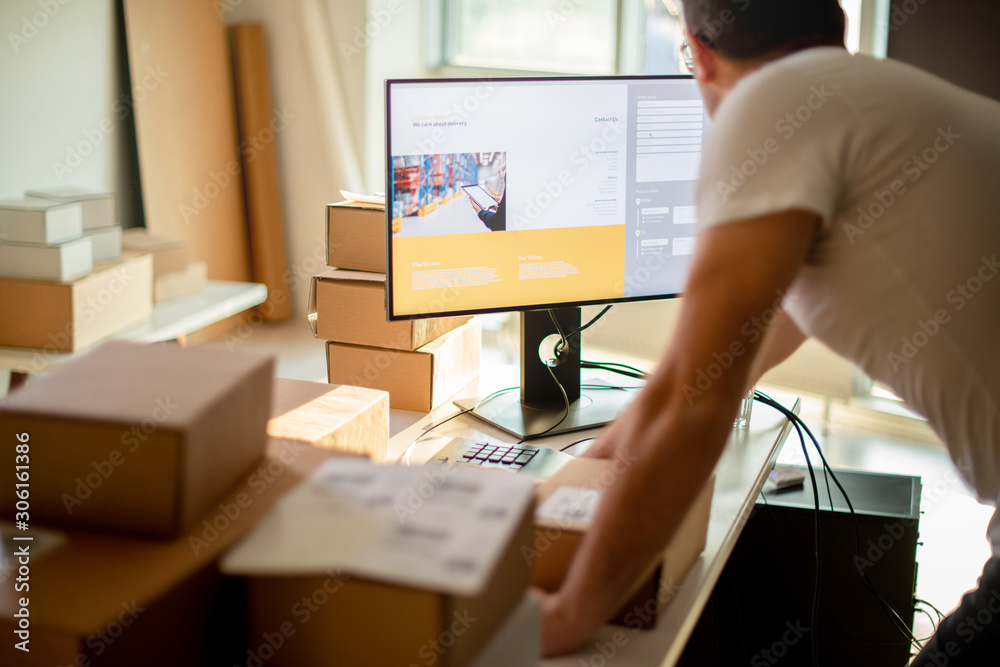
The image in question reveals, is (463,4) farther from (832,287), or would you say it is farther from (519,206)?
(832,287)

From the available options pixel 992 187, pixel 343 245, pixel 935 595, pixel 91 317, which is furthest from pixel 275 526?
pixel 935 595

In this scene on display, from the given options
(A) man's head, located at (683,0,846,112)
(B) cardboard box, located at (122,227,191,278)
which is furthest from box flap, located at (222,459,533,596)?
(B) cardboard box, located at (122,227,191,278)

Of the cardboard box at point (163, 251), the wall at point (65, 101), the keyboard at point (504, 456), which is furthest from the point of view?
the wall at point (65, 101)

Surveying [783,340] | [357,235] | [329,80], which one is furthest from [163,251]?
[329,80]

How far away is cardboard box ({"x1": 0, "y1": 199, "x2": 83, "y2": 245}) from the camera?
6.65 ft

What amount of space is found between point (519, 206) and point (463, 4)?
3.20m

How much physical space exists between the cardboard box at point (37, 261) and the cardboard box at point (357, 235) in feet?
2.59

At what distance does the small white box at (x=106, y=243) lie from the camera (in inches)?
86.7

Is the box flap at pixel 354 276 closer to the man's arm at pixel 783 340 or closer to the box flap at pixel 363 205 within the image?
the box flap at pixel 363 205

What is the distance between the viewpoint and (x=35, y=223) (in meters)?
2.04

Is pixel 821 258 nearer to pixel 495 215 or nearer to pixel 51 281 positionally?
pixel 495 215

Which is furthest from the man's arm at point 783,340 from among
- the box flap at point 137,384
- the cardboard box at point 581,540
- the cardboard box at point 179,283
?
the cardboard box at point 179,283

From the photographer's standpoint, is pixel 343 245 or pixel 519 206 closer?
pixel 519 206

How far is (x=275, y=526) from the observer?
70 cm
